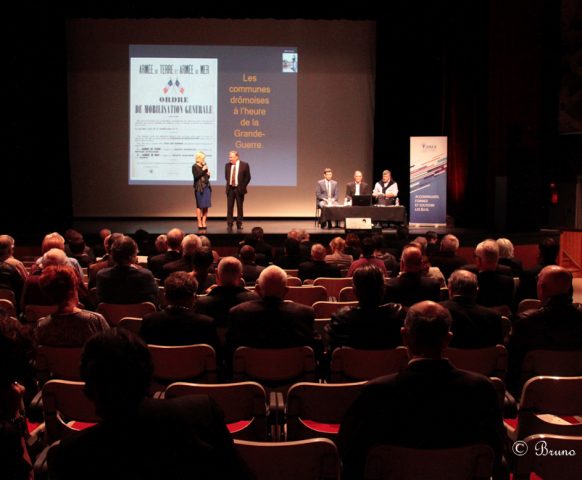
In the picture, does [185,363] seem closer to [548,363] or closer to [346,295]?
[548,363]

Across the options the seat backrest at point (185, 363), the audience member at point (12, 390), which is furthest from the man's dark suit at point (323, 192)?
the audience member at point (12, 390)

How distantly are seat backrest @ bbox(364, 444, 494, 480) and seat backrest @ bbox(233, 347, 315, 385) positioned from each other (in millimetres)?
1303

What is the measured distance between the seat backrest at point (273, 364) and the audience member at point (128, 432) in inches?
67.9

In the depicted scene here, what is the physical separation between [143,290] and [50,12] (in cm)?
891

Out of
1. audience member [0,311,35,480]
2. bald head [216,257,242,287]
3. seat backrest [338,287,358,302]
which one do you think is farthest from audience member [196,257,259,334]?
audience member [0,311,35,480]

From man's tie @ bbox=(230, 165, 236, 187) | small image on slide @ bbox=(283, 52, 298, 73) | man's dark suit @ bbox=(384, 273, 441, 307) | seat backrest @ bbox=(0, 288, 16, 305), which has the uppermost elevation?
small image on slide @ bbox=(283, 52, 298, 73)

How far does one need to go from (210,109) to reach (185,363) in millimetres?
10232

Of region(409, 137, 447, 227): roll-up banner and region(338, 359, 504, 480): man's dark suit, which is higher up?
region(409, 137, 447, 227): roll-up banner

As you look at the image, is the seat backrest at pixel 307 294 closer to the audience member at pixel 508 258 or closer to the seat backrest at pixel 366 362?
the seat backrest at pixel 366 362

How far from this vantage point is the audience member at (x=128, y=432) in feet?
5.28

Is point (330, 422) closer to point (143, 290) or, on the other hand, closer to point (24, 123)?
point (143, 290)

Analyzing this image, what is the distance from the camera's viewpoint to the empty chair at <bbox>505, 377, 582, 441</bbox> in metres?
2.83

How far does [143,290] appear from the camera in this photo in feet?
15.8

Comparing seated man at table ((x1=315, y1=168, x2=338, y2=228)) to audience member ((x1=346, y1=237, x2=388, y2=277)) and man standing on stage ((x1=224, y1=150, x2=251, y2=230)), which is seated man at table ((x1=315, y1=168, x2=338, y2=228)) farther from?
audience member ((x1=346, y1=237, x2=388, y2=277))
